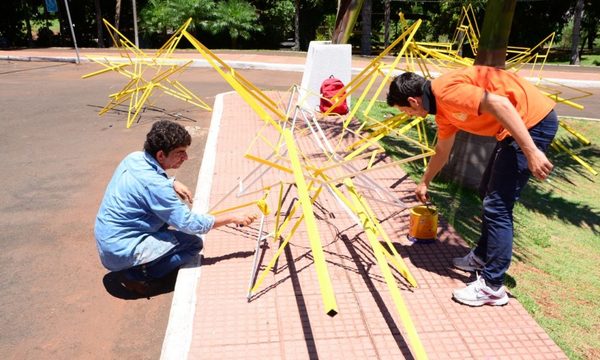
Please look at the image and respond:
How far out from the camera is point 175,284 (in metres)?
3.53

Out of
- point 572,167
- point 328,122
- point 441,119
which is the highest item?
point 441,119

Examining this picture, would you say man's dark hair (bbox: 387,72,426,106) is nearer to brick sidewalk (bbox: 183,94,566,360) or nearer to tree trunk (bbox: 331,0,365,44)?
brick sidewalk (bbox: 183,94,566,360)

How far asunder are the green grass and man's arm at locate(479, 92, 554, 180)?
1.09m

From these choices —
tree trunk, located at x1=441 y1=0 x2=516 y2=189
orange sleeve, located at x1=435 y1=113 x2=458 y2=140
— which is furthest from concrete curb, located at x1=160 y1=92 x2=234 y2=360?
tree trunk, located at x1=441 y1=0 x2=516 y2=189

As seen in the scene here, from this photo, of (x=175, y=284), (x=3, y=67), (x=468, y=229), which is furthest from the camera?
(x=3, y=67)

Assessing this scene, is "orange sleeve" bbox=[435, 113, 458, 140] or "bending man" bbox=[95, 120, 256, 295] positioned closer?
"bending man" bbox=[95, 120, 256, 295]

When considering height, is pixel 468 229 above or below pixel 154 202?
below

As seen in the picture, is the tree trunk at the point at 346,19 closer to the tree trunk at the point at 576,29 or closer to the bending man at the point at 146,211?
the bending man at the point at 146,211

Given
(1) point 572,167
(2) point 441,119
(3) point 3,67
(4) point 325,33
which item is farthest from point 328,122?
(4) point 325,33

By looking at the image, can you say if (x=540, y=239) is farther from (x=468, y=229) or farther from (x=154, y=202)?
Answer: (x=154, y=202)

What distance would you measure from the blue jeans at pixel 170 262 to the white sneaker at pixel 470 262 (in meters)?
1.99

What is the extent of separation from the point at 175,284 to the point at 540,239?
3391 millimetres

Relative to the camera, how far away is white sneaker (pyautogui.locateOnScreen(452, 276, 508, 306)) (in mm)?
3205

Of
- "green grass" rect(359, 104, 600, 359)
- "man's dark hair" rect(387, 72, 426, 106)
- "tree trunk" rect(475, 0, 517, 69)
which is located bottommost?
"green grass" rect(359, 104, 600, 359)
